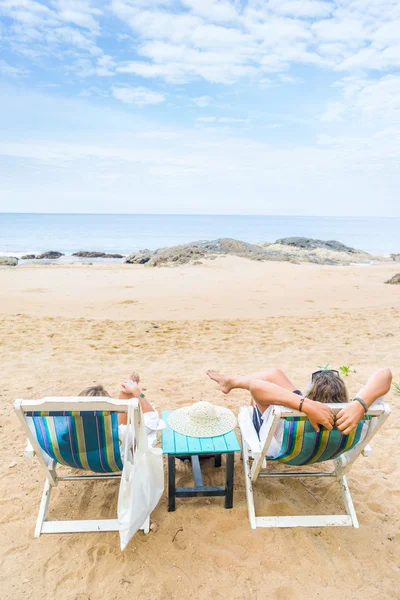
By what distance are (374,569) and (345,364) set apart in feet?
13.0

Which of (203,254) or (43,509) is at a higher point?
(43,509)

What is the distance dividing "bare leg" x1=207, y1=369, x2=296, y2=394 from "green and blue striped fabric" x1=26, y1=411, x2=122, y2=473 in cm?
104

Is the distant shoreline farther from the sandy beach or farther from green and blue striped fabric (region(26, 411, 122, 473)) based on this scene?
green and blue striped fabric (region(26, 411, 122, 473))

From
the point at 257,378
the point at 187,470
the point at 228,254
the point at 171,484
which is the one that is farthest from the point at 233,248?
the point at 171,484

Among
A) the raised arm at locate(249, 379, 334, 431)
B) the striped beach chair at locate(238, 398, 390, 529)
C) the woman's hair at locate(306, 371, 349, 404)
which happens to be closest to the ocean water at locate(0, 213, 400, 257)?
the striped beach chair at locate(238, 398, 390, 529)

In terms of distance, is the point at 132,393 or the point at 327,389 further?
the point at 132,393

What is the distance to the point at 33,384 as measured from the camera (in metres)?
5.56

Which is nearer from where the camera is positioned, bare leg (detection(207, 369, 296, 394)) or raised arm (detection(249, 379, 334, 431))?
raised arm (detection(249, 379, 334, 431))

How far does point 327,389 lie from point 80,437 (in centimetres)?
152

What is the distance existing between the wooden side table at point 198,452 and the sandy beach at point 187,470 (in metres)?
0.12

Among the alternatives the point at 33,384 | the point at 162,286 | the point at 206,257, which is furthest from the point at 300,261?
the point at 33,384

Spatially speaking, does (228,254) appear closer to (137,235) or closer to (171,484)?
(171,484)

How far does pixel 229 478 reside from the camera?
310cm

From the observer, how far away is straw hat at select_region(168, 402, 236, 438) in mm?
3188
